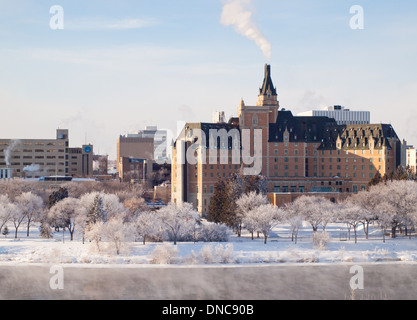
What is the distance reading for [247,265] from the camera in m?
79.8

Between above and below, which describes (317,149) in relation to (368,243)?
above

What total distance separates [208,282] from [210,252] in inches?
445

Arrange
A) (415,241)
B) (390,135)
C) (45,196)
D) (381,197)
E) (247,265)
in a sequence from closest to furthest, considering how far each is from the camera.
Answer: (247,265)
(415,241)
(381,197)
(45,196)
(390,135)

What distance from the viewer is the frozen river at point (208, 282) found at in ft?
216

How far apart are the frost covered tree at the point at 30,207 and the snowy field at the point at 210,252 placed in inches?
444

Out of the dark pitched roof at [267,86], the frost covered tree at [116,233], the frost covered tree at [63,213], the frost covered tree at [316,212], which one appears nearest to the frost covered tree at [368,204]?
the frost covered tree at [316,212]

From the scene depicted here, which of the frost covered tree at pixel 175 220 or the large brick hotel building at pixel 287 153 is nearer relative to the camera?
the frost covered tree at pixel 175 220

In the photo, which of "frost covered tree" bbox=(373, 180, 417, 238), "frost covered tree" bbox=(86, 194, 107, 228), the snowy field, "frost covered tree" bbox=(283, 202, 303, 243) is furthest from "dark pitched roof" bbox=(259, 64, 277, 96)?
"frost covered tree" bbox=(86, 194, 107, 228)

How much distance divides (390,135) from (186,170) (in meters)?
43.4

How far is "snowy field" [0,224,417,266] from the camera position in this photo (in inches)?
3196

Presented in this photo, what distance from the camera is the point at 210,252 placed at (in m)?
82.0

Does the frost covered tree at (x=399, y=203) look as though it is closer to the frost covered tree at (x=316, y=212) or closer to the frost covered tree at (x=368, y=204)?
the frost covered tree at (x=368, y=204)

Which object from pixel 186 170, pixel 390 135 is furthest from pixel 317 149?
pixel 186 170
